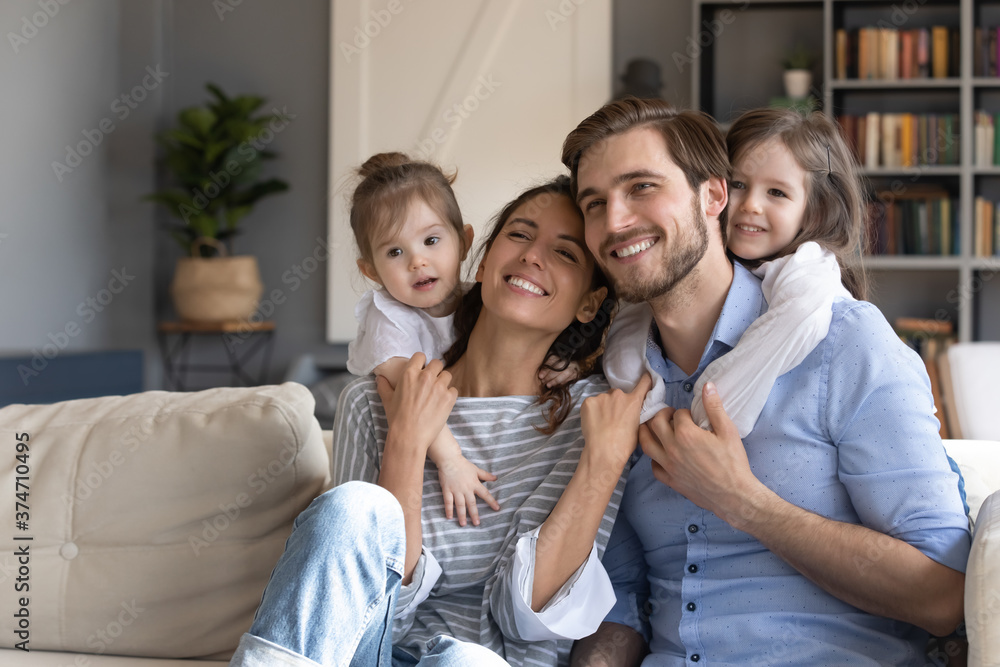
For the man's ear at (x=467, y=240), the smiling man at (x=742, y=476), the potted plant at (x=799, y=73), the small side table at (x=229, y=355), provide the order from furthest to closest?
the small side table at (x=229, y=355) → the potted plant at (x=799, y=73) → the man's ear at (x=467, y=240) → the smiling man at (x=742, y=476)

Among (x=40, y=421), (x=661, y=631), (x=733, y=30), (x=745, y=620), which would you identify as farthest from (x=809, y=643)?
(x=733, y=30)

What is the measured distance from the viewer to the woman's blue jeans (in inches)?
40.1

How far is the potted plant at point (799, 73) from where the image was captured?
4109 millimetres

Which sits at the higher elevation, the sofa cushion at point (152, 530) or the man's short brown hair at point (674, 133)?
the man's short brown hair at point (674, 133)

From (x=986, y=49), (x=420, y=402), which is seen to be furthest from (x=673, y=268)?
(x=986, y=49)

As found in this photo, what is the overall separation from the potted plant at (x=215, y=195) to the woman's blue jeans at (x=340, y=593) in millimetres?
3307

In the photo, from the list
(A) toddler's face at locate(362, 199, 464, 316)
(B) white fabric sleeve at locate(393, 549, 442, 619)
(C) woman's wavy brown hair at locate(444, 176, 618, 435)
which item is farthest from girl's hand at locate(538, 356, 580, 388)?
(B) white fabric sleeve at locate(393, 549, 442, 619)

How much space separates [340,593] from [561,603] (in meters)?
0.36

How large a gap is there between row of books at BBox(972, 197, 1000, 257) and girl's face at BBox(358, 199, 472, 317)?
Answer: 337 centimetres

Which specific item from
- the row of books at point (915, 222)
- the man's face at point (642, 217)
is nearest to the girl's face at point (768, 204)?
the man's face at point (642, 217)

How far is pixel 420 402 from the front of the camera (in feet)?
4.44

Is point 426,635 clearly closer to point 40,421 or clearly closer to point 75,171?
point 40,421

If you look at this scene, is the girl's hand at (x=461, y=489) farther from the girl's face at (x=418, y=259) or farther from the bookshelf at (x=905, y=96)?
the bookshelf at (x=905, y=96)

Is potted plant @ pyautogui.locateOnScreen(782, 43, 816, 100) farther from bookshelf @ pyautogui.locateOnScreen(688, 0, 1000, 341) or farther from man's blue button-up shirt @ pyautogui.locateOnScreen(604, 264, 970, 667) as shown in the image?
man's blue button-up shirt @ pyautogui.locateOnScreen(604, 264, 970, 667)
